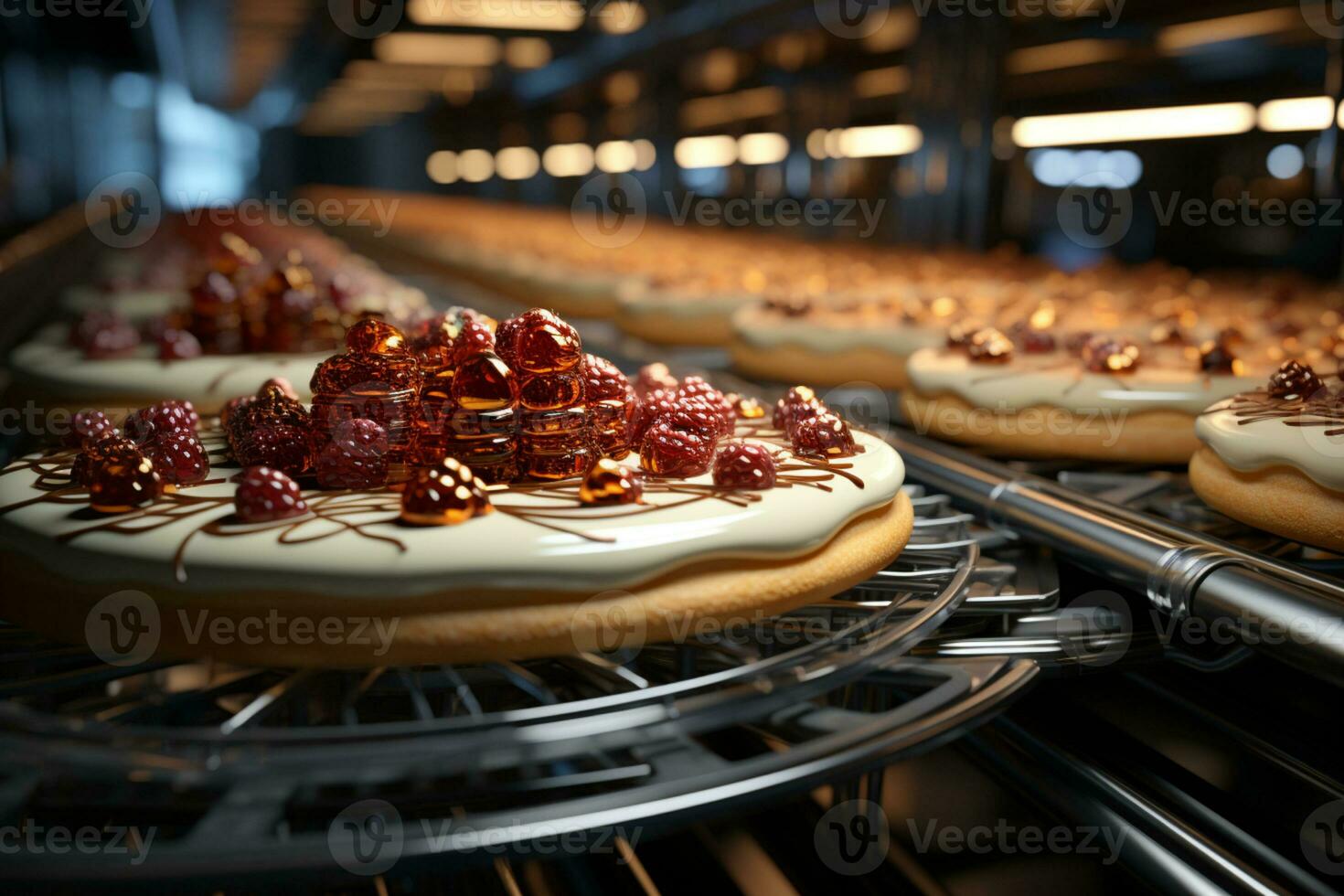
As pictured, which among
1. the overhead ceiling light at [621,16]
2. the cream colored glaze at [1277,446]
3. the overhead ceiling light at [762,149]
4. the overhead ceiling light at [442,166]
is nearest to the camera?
the cream colored glaze at [1277,446]

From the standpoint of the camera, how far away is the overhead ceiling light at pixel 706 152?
589 centimetres

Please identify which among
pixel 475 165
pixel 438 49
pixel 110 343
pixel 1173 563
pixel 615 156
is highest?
pixel 438 49

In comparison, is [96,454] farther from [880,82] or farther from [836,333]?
[880,82]

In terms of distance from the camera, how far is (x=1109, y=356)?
66.9 inches

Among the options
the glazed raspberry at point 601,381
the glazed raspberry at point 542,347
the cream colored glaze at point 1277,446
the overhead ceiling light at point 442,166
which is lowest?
the cream colored glaze at point 1277,446

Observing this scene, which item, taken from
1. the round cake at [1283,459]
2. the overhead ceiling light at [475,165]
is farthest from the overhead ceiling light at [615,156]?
the round cake at [1283,459]

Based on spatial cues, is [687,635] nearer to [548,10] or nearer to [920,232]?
[920,232]

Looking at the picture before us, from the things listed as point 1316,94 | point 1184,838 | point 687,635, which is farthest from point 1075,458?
point 1316,94

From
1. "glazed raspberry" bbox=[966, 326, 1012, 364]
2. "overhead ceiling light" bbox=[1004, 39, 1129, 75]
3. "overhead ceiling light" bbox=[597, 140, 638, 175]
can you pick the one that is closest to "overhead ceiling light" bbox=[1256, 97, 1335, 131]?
"overhead ceiling light" bbox=[1004, 39, 1129, 75]

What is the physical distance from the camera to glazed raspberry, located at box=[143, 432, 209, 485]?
3.35 ft

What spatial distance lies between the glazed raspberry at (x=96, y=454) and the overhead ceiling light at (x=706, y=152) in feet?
16.8

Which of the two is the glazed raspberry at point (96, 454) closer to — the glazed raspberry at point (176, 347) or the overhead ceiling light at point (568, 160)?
the glazed raspberry at point (176, 347)

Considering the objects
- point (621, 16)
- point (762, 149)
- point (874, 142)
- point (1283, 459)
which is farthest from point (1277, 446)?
point (762, 149)

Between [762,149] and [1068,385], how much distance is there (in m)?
4.09
